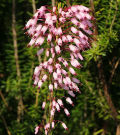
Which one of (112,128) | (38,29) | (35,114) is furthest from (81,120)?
(38,29)

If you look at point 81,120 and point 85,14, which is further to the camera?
point 81,120

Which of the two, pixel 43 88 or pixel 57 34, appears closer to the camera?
pixel 57 34

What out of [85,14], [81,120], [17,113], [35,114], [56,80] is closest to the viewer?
[85,14]

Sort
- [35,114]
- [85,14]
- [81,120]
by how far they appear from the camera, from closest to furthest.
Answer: [85,14] → [35,114] → [81,120]

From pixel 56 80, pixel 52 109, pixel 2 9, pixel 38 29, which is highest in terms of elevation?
pixel 2 9

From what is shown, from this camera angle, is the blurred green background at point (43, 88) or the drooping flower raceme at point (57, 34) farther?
the blurred green background at point (43, 88)

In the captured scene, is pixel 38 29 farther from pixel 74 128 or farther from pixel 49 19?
pixel 74 128

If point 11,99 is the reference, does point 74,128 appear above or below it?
below

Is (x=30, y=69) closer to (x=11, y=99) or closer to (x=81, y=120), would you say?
(x=11, y=99)

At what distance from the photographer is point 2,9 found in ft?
7.02

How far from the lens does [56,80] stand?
1.10 metres

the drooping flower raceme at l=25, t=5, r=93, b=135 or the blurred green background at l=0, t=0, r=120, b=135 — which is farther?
the blurred green background at l=0, t=0, r=120, b=135

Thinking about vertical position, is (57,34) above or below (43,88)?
above

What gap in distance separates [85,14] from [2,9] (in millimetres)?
1384
